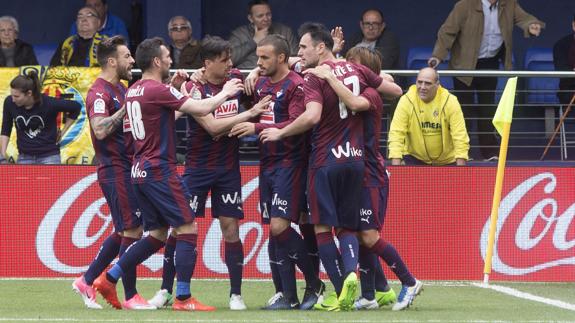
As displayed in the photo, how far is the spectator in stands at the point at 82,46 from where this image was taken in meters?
14.9

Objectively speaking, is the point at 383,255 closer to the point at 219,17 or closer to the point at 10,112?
the point at 10,112

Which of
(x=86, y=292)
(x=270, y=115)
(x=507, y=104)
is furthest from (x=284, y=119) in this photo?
(x=507, y=104)

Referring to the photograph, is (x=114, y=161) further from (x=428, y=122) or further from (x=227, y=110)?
(x=428, y=122)

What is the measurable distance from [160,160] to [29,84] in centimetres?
389

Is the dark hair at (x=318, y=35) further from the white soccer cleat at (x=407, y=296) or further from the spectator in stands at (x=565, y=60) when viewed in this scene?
the spectator in stands at (x=565, y=60)

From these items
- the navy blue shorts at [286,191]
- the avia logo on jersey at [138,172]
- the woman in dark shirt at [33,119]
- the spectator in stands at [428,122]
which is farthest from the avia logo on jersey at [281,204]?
the woman in dark shirt at [33,119]

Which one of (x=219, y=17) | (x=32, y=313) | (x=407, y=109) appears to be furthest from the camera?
(x=219, y=17)

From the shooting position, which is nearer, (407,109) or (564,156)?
(407,109)

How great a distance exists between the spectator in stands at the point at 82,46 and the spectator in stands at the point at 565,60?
530cm

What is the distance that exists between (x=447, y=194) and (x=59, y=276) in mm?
4068

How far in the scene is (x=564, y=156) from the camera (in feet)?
48.1

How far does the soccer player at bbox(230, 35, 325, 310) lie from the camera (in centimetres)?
1030

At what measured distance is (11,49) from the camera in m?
15.1

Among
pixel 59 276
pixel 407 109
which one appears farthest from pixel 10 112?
pixel 407 109
